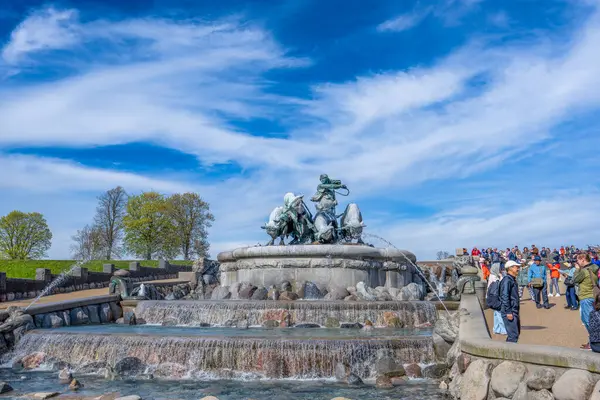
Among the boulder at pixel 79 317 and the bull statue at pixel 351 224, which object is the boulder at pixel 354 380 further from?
the bull statue at pixel 351 224

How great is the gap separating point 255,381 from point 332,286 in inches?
351

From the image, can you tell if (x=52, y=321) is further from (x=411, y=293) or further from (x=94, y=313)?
(x=411, y=293)

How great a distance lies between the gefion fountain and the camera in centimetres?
1025

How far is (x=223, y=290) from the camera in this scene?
763 inches

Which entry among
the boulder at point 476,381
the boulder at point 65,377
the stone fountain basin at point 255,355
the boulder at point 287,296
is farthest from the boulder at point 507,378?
the boulder at point 287,296

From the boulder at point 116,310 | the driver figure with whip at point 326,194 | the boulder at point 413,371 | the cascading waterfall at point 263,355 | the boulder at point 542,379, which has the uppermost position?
the driver figure with whip at point 326,194

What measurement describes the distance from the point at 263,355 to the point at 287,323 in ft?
12.8

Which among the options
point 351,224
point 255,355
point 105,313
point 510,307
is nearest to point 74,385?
point 255,355

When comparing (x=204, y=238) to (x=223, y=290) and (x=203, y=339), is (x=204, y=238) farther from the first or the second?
(x=203, y=339)

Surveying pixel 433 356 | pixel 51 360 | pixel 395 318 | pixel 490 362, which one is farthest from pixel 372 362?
pixel 51 360

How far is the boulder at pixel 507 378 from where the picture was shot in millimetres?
6738

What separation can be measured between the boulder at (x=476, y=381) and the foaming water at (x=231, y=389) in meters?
0.98

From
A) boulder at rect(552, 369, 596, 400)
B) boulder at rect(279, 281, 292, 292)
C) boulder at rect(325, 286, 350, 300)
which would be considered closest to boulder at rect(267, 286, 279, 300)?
boulder at rect(279, 281, 292, 292)

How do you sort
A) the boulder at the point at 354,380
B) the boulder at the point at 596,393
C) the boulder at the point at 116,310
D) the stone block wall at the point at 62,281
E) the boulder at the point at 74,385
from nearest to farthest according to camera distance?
1. the boulder at the point at 596,393
2. the boulder at the point at 74,385
3. the boulder at the point at 354,380
4. the boulder at the point at 116,310
5. the stone block wall at the point at 62,281
